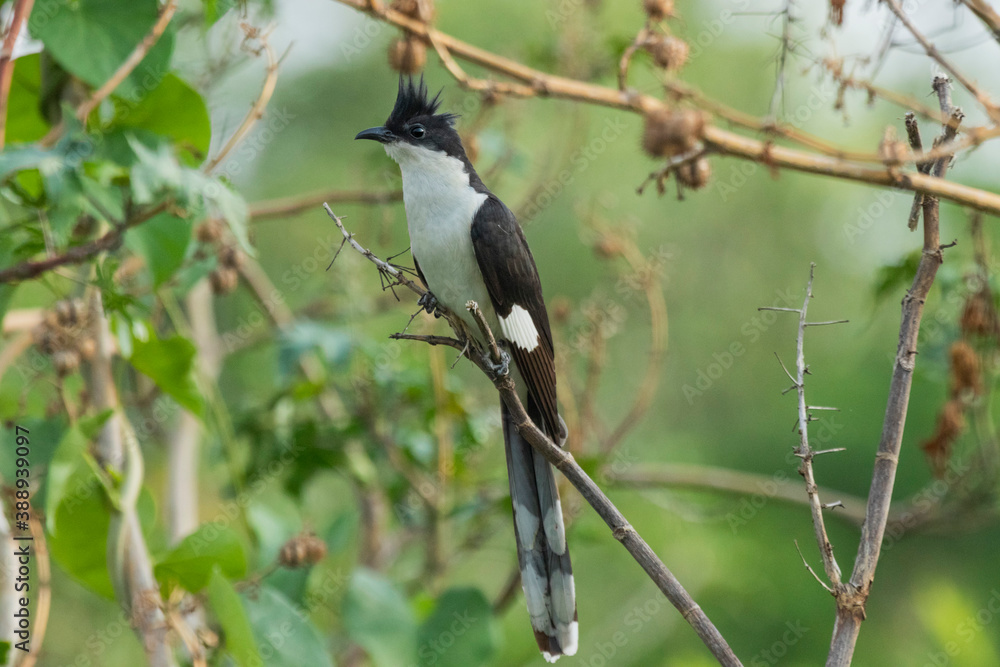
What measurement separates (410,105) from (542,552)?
1.43m

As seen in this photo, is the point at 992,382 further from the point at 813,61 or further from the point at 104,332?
the point at 104,332

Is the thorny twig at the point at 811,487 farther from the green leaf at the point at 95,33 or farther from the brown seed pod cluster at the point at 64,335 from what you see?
the brown seed pod cluster at the point at 64,335

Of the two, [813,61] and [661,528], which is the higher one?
[813,61]

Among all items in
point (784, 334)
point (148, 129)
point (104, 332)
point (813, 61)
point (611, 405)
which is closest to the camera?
point (813, 61)

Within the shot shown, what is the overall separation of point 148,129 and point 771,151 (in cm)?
156

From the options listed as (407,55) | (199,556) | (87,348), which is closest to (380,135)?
(407,55)

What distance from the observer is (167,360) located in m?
2.23

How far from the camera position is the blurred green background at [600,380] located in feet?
9.73

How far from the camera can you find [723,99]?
861 centimetres

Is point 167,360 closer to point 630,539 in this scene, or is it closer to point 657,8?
point 630,539

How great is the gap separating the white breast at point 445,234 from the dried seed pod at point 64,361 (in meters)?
0.94

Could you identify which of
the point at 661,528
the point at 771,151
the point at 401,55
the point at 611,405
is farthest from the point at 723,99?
the point at 771,151

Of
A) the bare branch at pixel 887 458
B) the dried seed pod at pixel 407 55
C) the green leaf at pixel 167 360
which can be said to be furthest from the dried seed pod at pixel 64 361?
the bare branch at pixel 887 458

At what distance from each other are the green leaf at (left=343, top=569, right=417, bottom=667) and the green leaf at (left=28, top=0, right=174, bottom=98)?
1473 mm
